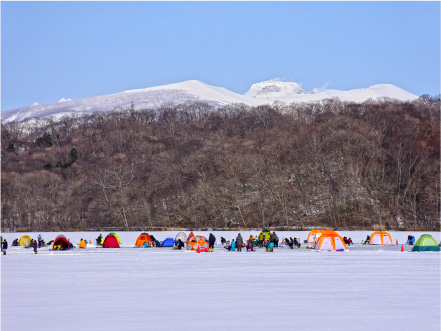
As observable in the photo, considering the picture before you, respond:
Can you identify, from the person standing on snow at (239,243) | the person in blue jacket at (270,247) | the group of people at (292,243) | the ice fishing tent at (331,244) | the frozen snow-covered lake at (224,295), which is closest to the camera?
the frozen snow-covered lake at (224,295)

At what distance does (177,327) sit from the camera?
44.8 ft

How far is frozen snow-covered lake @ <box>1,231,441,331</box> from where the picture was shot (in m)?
14.2

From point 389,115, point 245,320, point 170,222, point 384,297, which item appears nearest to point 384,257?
point 384,297

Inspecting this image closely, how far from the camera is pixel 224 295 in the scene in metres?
18.4

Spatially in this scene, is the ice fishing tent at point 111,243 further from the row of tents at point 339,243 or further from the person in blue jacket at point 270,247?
the row of tents at point 339,243

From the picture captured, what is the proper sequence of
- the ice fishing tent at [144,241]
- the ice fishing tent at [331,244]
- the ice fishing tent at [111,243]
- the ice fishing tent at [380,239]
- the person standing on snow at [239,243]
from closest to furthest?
the ice fishing tent at [331,244]
the person standing on snow at [239,243]
the ice fishing tent at [111,243]
the ice fishing tent at [380,239]
the ice fishing tent at [144,241]

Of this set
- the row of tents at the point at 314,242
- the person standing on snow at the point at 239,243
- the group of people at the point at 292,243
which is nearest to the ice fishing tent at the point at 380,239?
the row of tents at the point at 314,242

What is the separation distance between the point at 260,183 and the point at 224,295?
248 ft

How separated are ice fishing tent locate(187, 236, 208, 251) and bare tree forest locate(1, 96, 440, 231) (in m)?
39.1

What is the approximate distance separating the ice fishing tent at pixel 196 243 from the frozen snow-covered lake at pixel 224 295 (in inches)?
434

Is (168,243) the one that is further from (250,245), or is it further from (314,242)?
(314,242)

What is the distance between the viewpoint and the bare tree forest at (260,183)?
285 feet

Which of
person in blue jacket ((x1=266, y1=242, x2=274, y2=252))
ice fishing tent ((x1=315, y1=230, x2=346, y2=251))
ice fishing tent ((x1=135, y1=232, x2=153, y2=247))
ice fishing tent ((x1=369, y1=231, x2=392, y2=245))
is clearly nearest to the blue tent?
ice fishing tent ((x1=135, y1=232, x2=153, y2=247))

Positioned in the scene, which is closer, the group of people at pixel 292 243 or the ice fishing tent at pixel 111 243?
the group of people at pixel 292 243
